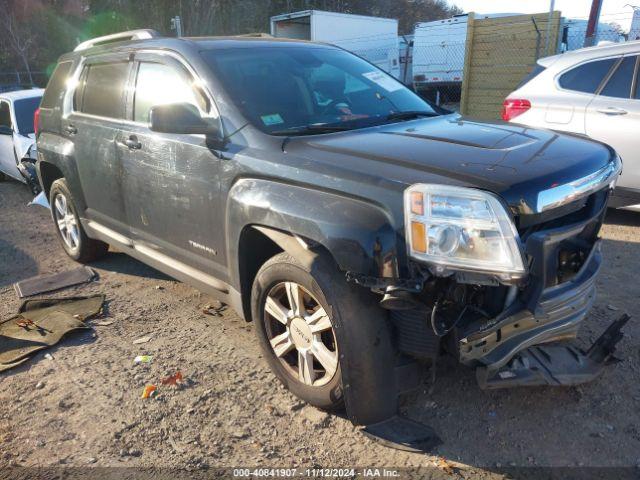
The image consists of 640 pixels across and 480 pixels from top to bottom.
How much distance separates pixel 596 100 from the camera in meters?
5.60

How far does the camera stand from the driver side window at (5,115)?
8.73 m

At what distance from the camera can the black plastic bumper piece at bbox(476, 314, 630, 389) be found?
2564 millimetres

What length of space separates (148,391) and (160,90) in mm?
1952

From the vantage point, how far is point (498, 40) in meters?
11.9

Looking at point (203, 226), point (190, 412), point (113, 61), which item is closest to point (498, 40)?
point (113, 61)

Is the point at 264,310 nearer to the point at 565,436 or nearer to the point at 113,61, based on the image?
the point at 565,436

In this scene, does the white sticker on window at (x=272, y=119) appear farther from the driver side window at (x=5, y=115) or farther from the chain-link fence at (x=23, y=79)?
the chain-link fence at (x=23, y=79)

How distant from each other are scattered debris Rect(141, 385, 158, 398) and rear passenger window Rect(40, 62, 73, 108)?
3227 mm

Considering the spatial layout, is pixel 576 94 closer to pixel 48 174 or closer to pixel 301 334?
pixel 301 334

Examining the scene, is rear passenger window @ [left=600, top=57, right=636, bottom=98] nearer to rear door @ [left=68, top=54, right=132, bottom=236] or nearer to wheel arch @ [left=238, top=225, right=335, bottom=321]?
wheel arch @ [left=238, top=225, right=335, bottom=321]

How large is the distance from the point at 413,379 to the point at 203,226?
61.3 inches

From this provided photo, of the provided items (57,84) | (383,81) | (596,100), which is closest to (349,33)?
(596,100)

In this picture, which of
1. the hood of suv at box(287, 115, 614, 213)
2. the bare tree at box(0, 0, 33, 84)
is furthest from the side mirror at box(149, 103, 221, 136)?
Result: the bare tree at box(0, 0, 33, 84)

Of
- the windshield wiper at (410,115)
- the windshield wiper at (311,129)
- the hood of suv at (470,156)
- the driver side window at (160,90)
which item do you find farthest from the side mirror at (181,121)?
the windshield wiper at (410,115)
